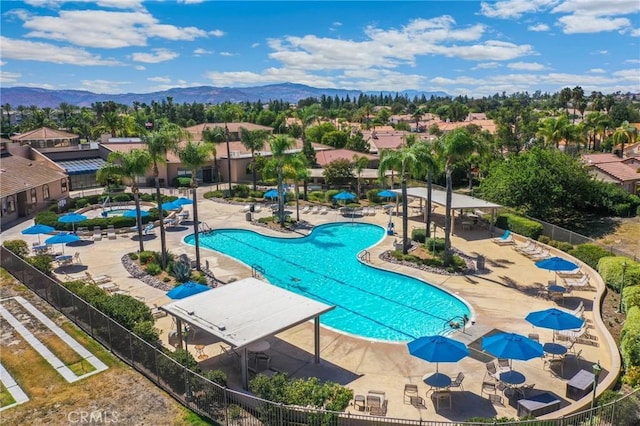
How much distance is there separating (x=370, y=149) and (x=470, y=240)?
148ft

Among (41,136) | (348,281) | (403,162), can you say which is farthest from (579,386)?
(41,136)

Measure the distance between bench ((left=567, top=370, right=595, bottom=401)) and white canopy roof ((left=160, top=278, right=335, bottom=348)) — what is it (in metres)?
7.98

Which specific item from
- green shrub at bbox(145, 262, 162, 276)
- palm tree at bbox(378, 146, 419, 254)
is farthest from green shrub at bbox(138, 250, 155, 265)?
palm tree at bbox(378, 146, 419, 254)

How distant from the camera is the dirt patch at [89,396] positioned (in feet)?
47.6

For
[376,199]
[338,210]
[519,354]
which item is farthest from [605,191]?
[519,354]

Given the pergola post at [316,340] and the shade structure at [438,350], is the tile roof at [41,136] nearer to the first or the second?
the pergola post at [316,340]

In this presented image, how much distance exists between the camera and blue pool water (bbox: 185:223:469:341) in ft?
72.5

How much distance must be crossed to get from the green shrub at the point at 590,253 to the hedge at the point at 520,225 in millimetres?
3620

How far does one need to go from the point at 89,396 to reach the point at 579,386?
15.1 meters

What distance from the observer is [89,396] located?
50.9ft

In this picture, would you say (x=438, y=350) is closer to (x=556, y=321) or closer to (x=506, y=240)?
(x=556, y=321)

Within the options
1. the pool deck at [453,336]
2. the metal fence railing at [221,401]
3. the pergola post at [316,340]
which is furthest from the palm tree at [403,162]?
the metal fence railing at [221,401]

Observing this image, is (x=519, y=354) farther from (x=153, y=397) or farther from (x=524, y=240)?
(x=524, y=240)

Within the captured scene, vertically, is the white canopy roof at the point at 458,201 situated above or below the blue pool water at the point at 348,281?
above
